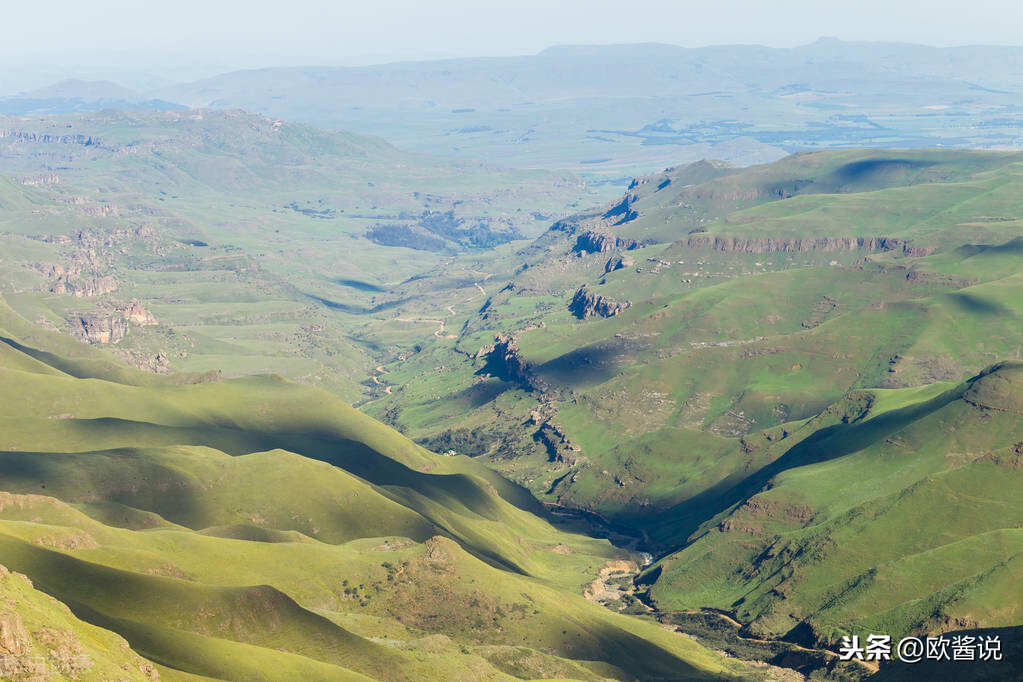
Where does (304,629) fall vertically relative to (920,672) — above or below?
above

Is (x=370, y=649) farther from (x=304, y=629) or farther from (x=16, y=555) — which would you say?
(x=16, y=555)

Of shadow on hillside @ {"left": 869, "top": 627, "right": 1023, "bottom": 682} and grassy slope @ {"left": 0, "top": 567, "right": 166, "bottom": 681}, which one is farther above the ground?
grassy slope @ {"left": 0, "top": 567, "right": 166, "bottom": 681}

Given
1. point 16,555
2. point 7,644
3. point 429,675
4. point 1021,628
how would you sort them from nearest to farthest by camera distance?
point 7,644, point 16,555, point 429,675, point 1021,628

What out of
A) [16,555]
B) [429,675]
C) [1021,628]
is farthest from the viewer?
[1021,628]

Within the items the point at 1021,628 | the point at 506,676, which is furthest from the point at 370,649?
the point at 1021,628

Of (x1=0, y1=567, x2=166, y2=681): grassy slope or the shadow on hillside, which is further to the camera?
the shadow on hillside

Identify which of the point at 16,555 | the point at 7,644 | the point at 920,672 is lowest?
the point at 920,672

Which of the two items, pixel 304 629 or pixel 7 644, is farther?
pixel 304 629

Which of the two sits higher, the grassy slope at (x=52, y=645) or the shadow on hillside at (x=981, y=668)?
the grassy slope at (x=52, y=645)

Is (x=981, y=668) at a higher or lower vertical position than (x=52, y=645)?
lower

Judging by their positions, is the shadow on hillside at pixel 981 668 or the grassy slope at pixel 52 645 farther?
the shadow on hillside at pixel 981 668
